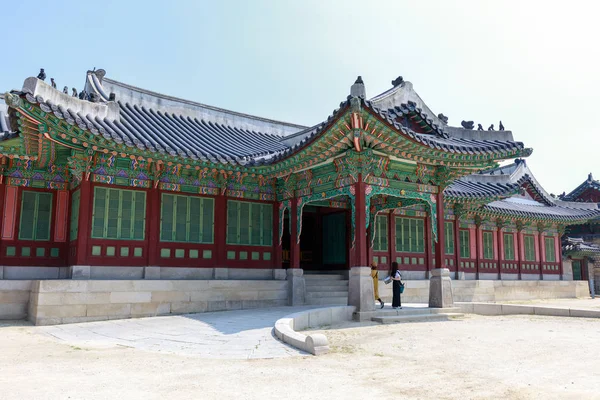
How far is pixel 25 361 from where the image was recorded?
7.77 meters

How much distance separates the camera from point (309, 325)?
1216 centimetres

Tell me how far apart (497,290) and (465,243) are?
254cm

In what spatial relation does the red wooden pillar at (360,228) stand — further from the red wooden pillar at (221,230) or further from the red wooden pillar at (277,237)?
the red wooden pillar at (221,230)

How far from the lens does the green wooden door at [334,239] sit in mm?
19203

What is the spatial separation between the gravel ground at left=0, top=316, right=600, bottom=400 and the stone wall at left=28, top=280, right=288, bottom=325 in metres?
1.68

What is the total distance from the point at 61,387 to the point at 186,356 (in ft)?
7.69

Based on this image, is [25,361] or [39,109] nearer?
[25,361]

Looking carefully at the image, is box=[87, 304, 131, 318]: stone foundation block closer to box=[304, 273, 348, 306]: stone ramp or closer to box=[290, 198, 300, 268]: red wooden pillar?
box=[290, 198, 300, 268]: red wooden pillar

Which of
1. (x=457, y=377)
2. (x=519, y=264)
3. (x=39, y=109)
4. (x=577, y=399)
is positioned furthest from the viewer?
(x=519, y=264)

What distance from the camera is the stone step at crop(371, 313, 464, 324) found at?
1342cm

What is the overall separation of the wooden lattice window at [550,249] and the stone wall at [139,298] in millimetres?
17841

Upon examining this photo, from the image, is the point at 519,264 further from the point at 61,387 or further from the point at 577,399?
the point at 61,387

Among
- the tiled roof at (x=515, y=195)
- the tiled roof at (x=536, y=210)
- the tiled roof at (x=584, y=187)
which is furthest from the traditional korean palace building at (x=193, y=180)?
the tiled roof at (x=584, y=187)

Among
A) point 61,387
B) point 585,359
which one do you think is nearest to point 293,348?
point 61,387
